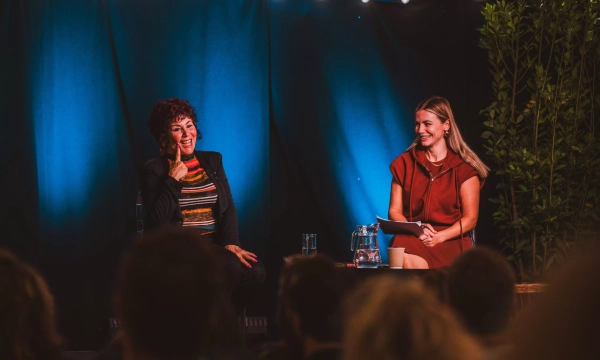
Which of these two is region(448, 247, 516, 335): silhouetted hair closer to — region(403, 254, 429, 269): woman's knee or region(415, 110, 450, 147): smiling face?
region(403, 254, 429, 269): woman's knee

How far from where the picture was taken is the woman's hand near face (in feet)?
12.7

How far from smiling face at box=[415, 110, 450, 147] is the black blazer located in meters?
1.21

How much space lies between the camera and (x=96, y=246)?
15.0ft

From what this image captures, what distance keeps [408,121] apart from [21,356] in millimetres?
3988

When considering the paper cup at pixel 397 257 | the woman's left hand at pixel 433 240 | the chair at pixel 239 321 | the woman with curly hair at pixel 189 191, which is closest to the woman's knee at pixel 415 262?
the woman's left hand at pixel 433 240

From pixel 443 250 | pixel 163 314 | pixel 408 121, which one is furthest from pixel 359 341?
pixel 408 121

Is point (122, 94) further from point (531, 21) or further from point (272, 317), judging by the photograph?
point (531, 21)

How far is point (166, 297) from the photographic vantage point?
112cm

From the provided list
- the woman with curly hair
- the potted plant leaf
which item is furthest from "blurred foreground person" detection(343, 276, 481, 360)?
the potted plant leaf

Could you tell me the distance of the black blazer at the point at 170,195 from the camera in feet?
12.5

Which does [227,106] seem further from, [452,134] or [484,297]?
[484,297]

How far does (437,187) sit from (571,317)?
374 centimetres

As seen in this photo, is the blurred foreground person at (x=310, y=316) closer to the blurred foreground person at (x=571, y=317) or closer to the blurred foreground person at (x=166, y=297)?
the blurred foreground person at (x=166, y=297)

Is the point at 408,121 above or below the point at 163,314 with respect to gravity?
above
